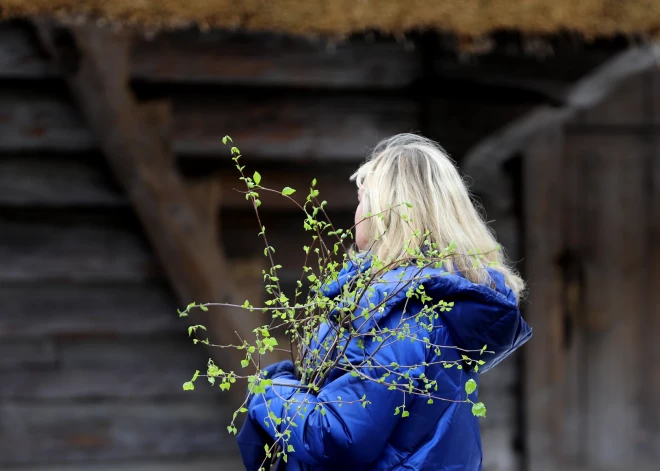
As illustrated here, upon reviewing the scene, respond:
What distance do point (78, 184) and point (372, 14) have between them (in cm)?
125

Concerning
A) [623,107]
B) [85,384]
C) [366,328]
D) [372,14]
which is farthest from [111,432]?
[623,107]

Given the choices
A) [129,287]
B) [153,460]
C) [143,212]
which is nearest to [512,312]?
[143,212]

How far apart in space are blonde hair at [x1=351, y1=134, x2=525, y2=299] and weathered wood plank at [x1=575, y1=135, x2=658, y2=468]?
2.57 meters

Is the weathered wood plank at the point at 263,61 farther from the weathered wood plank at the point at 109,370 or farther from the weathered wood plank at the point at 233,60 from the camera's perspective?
the weathered wood plank at the point at 109,370

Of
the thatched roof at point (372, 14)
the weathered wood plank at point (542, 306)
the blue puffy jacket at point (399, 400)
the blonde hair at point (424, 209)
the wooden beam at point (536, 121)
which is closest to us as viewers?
the blue puffy jacket at point (399, 400)

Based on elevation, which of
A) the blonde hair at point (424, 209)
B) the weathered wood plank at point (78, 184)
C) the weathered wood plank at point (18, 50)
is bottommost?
the blonde hair at point (424, 209)

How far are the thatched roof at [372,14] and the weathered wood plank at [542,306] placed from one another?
0.97 metres

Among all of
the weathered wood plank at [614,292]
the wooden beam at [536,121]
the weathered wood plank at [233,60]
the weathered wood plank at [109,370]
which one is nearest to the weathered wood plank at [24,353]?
the weathered wood plank at [109,370]

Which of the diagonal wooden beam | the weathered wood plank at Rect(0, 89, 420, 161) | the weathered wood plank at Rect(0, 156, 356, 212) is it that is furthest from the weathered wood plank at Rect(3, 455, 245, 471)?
the weathered wood plank at Rect(0, 89, 420, 161)

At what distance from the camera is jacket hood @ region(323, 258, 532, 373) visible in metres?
1.18

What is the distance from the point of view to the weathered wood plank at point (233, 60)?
2551 millimetres

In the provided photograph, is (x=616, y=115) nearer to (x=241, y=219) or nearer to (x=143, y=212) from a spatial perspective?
(x=241, y=219)

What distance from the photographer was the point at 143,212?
2.48 meters

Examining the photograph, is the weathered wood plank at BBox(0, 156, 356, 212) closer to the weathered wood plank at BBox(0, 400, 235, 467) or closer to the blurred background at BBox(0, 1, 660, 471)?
the blurred background at BBox(0, 1, 660, 471)
